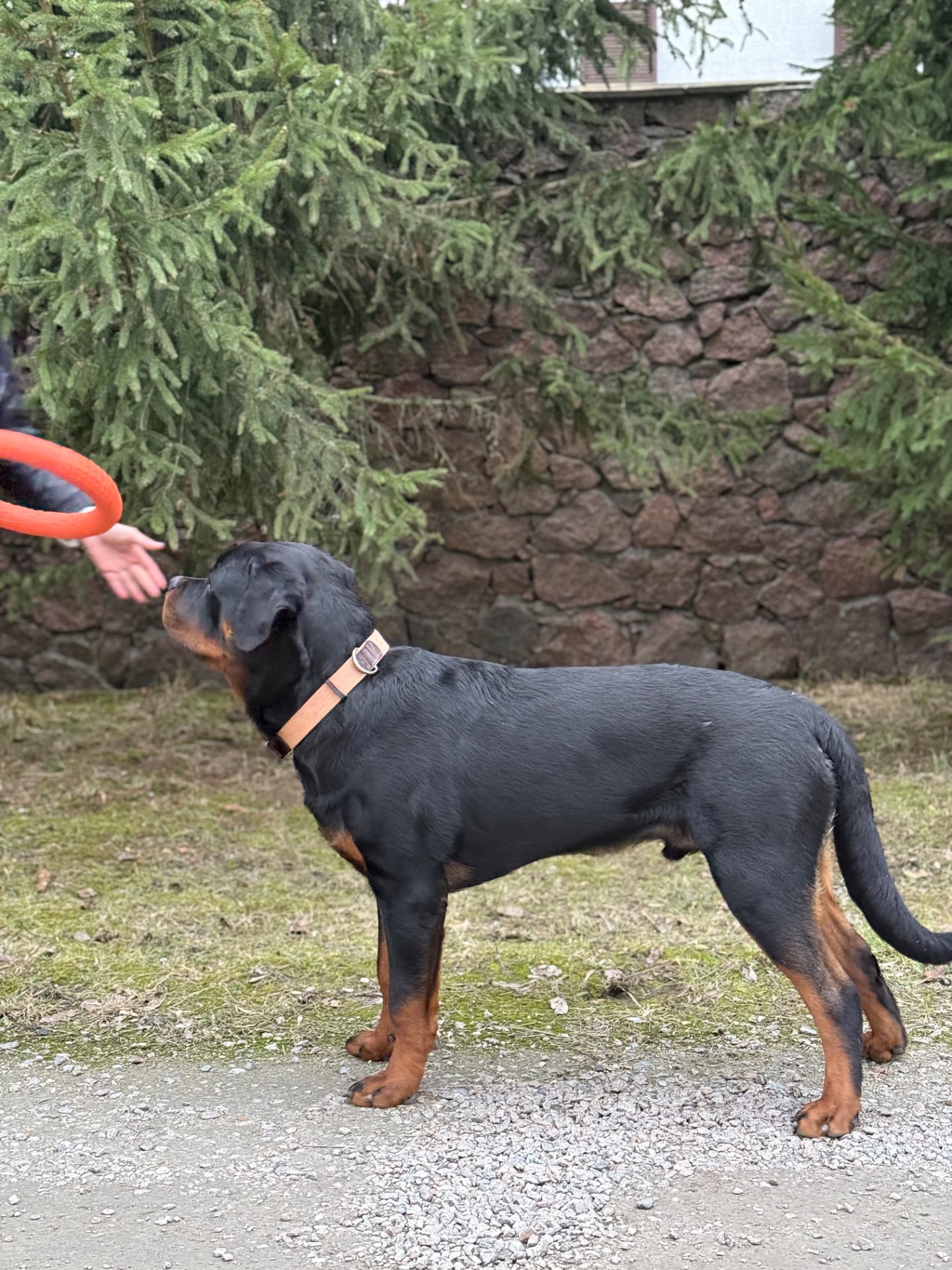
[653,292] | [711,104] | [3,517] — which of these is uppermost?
[711,104]

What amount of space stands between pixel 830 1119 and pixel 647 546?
572cm

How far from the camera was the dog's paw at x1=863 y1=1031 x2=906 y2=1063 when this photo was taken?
3.35 m

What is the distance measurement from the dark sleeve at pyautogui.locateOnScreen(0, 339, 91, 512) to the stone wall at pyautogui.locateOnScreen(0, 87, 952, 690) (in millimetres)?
4683

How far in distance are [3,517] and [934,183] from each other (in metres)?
4.68

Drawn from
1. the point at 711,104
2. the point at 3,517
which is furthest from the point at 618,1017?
the point at 711,104

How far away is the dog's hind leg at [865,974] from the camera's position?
3133mm

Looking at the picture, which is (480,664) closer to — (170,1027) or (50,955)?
(170,1027)

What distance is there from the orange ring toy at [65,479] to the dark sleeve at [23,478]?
32cm

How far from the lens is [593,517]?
8.39m

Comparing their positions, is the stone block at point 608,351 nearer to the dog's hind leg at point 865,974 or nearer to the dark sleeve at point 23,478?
the dark sleeve at point 23,478

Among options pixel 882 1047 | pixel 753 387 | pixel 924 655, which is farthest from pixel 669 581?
pixel 882 1047

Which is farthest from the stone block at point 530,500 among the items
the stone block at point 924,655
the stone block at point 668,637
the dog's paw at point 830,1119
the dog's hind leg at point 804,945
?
the dog's paw at point 830,1119

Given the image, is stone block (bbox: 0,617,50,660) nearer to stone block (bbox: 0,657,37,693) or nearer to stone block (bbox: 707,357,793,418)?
stone block (bbox: 0,657,37,693)

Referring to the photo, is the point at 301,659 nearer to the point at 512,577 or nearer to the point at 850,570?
the point at 512,577
